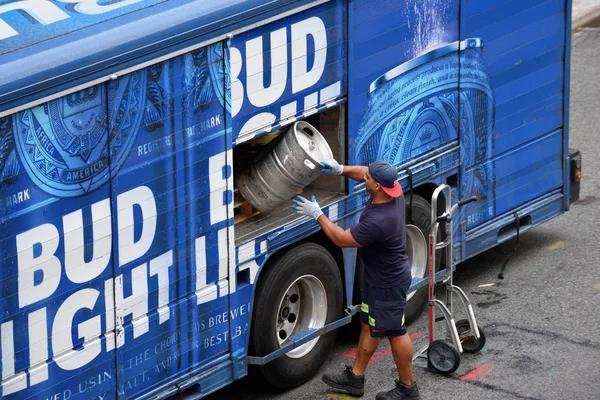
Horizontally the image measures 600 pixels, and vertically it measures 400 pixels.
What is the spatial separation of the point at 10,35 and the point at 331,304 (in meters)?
3.23

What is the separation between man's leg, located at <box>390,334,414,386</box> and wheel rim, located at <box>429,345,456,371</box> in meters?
0.46

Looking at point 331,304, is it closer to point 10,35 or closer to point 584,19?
point 10,35

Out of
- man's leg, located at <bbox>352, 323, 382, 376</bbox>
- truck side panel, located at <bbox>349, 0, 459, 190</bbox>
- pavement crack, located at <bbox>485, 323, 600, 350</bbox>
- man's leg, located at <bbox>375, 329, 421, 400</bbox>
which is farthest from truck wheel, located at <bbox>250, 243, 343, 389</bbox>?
pavement crack, located at <bbox>485, 323, 600, 350</bbox>

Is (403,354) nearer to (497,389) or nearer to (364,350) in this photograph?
(364,350)

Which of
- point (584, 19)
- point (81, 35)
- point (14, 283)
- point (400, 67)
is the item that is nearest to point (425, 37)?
point (400, 67)

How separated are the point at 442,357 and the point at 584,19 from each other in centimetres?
1131

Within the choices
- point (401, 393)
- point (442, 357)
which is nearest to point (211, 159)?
point (401, 393)

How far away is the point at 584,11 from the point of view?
61.3ft

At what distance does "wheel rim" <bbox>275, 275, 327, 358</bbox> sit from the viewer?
8.10m

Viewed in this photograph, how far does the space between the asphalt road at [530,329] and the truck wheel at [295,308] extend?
184mm

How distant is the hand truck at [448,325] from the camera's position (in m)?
8.09

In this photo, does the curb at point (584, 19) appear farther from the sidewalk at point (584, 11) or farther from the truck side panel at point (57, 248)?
the truck side panel at point (57, 248)

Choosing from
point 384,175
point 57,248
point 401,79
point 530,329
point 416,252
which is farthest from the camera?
point 416,252

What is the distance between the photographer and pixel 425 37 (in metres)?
8.48
